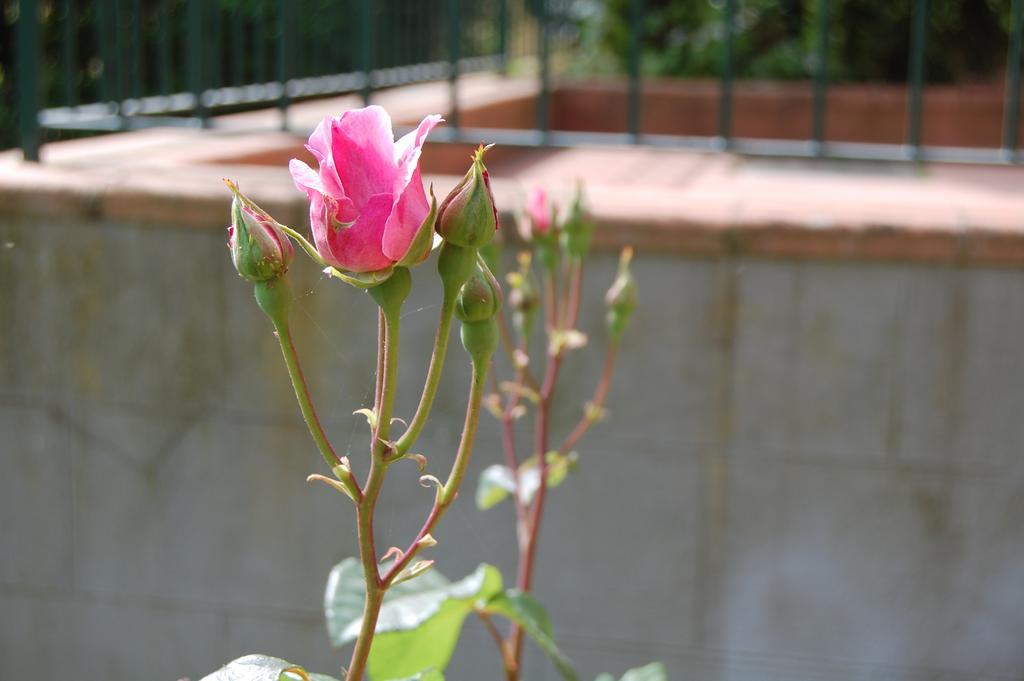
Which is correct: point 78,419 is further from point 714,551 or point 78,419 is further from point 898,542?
point 898,542

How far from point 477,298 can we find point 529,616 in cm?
52

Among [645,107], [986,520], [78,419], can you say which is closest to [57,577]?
[78,419]

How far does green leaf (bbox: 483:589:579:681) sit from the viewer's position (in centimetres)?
107

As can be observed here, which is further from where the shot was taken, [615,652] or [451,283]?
[615,652]

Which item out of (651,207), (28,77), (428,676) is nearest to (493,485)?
(651,207)

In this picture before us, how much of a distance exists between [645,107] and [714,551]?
3.33 metres

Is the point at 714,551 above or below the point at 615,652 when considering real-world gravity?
above

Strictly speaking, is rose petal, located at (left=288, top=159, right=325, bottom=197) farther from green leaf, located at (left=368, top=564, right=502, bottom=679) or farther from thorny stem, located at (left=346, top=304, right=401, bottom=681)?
green leaf, located at (left=368, top=564, right=502, bottom=679)

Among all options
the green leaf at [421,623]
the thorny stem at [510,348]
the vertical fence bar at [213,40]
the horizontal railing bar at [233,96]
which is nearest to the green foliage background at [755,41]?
the horizontal railing bar at [233,96]

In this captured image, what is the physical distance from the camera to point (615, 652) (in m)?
1.90

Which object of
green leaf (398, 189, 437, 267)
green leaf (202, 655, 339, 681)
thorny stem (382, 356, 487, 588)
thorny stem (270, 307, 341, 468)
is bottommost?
green leaf (202, 655, 339, 681)

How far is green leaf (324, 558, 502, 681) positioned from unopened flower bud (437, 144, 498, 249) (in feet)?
1.84

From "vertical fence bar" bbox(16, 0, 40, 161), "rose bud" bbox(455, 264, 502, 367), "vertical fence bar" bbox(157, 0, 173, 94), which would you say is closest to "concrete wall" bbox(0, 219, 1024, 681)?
"vertical fence bar" bbox(16, 0, 40, 161)

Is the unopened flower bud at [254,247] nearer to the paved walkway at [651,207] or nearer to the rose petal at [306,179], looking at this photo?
the rose petal at [306,179]
